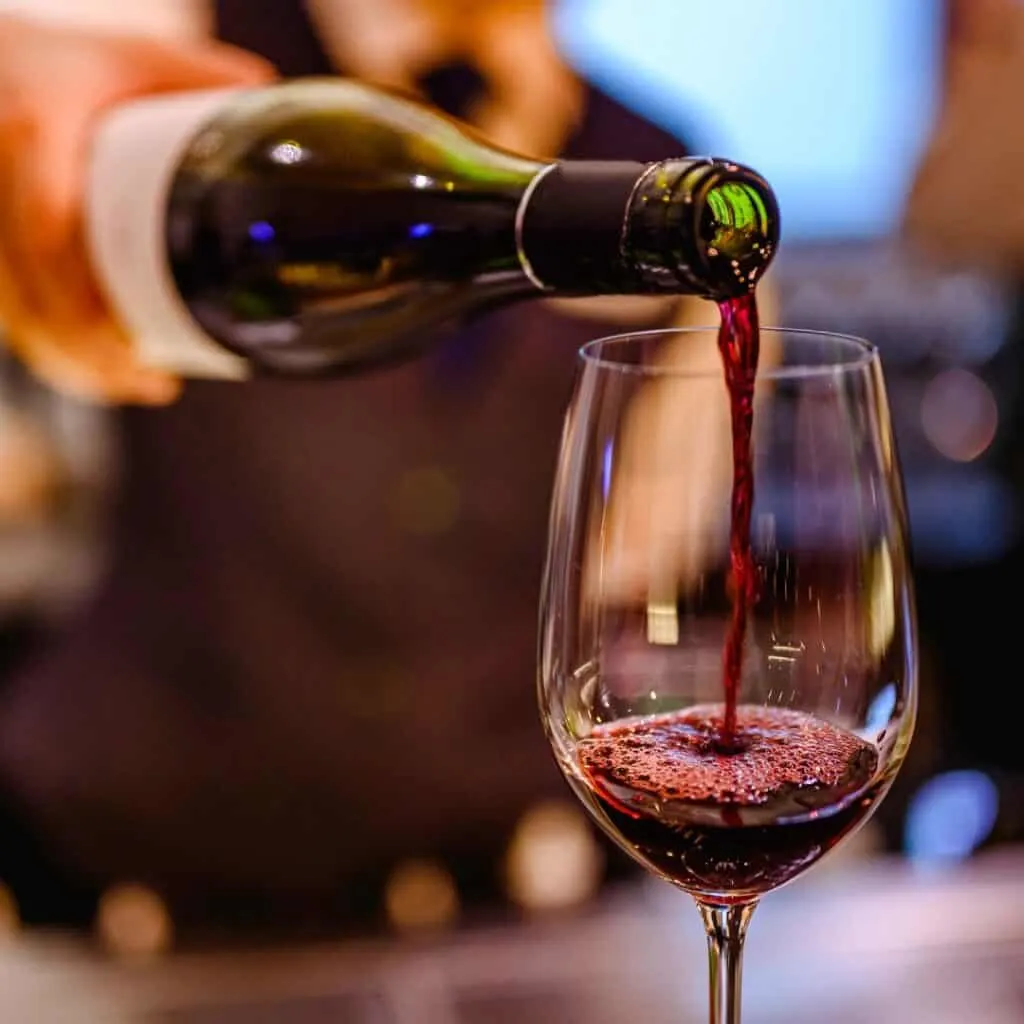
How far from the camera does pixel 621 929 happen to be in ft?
2.67

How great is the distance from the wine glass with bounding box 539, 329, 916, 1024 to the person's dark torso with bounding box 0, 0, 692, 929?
76 cm

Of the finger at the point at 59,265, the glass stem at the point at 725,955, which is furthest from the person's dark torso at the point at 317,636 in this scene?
the glass stem at the point at 725,955

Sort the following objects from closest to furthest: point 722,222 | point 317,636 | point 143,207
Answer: point 722,222 < point 143,207 < point 317,636

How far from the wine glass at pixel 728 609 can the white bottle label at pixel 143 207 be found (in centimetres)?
27

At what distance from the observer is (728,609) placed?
0.56 meters

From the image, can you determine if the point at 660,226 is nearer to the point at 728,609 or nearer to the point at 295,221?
the point at 728,609

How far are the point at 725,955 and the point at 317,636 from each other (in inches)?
32.8

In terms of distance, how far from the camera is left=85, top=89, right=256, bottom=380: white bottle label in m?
0.71

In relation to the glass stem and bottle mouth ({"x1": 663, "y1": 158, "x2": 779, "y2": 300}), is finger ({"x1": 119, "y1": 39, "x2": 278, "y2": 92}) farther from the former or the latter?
the glass stem

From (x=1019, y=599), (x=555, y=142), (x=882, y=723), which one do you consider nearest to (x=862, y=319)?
(x=1019, y=599)

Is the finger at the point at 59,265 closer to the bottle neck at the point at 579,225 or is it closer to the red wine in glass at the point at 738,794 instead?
the bottle neck at the point at 579,225

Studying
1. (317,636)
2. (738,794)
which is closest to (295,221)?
(738,794)

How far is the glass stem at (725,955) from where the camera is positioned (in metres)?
0.56

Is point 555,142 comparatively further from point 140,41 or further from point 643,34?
point 643,34
